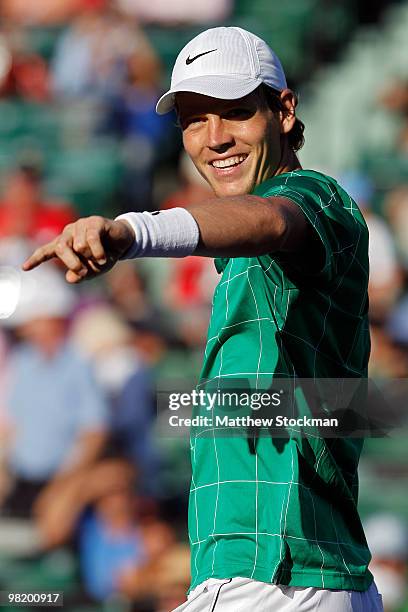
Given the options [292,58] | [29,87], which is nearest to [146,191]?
[29,87]

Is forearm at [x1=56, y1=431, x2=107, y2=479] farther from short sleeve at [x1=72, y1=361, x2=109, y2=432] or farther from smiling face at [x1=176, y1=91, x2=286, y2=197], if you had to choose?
smiling face at [x1=176, y1=91, x2=286, y2=197]

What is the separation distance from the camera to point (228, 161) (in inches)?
99.2

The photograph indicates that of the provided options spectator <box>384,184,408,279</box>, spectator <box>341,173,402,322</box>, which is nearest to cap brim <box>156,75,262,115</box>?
spectator <box>341,173,402,322</box>

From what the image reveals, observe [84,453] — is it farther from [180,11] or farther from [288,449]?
[288,449]

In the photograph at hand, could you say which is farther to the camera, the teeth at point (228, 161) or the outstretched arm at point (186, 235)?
the teeth at point (228, 161)

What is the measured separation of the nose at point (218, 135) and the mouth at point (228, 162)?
2cm

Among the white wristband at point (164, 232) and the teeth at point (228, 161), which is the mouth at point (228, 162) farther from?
the white wristband at point (164, 232)

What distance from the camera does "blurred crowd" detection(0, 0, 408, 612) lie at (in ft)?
18.1

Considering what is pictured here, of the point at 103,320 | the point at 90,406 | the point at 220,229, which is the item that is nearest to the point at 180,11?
the point at 103,320

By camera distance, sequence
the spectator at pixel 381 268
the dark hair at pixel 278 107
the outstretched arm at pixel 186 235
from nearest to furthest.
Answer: the outstretched arm at pixel 186 235, the dark hair at pixel 278 107, the spectator at pixel 381 268

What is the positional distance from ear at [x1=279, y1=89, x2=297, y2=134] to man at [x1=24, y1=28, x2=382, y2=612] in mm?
110

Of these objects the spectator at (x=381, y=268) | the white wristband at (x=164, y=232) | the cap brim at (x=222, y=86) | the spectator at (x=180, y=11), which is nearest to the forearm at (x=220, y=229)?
the white wristband at (x=164, y=232)

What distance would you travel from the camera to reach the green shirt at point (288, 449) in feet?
7.24

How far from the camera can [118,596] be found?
536 cm
